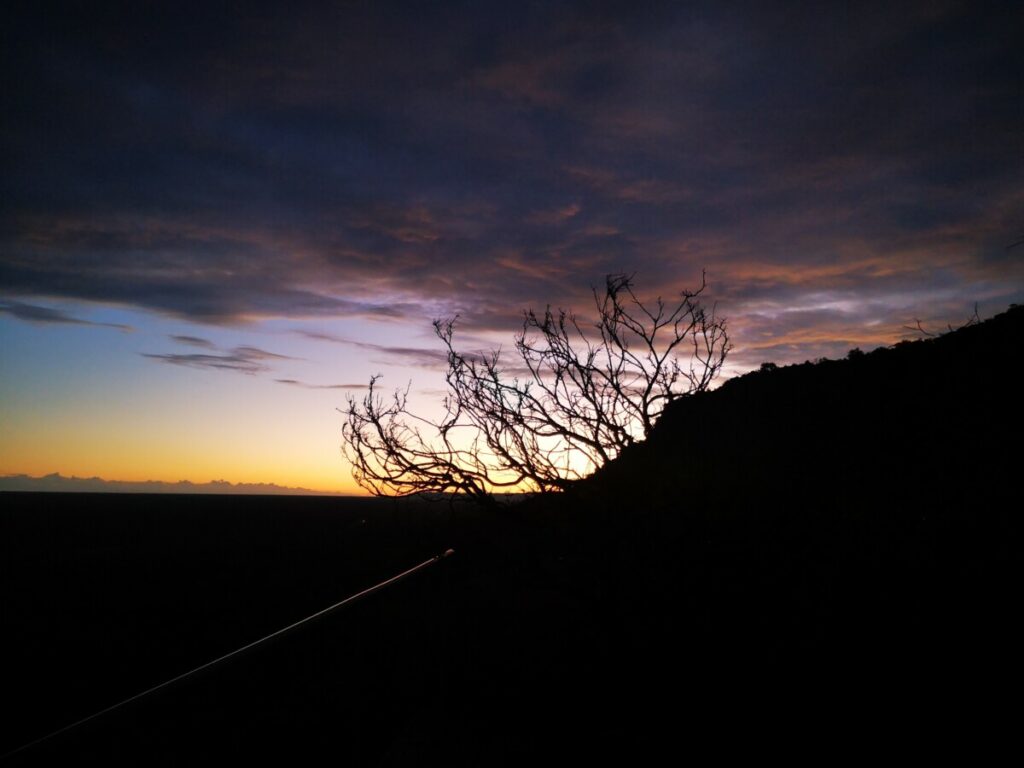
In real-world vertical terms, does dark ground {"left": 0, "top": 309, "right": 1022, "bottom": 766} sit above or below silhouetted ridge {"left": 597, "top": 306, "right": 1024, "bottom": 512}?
below

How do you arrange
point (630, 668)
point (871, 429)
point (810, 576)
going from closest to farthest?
point (810, 576) < point (630, 668) < point (871, 429)

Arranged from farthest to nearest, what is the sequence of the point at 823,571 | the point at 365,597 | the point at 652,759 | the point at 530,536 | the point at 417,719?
1. the point at 365,597
2. the point at 530,536
3. the point at 417,719
4. the point at 823,571
5. the point at 652,759

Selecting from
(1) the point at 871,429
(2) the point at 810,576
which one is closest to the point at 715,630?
(2) the point at 810,576

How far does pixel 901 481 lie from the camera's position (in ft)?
21.8

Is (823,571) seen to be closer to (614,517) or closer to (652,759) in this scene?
(652,759)

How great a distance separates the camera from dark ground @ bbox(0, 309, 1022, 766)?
479 cm

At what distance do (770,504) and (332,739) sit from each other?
5.40 meters

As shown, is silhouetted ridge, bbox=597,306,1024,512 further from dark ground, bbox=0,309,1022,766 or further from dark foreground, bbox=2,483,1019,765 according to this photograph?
dark foreground, bbox=2,483,1019,765

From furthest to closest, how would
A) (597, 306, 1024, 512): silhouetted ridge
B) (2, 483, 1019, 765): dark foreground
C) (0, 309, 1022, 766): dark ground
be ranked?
(597, 306, 1024, 512): silhouetted ridge
(0, 309, 1022, 766): dark ground
(2, 483, 1019, 765): dark foreground

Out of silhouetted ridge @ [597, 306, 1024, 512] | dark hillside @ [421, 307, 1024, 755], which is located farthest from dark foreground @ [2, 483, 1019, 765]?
silhouetted ridge @ [597, 306, 1024, 512]

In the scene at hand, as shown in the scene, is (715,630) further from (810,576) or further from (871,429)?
(871,429)

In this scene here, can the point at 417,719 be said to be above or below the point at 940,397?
below

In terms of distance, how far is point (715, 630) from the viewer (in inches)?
241

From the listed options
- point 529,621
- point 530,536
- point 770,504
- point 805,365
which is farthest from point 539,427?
point 805,365
